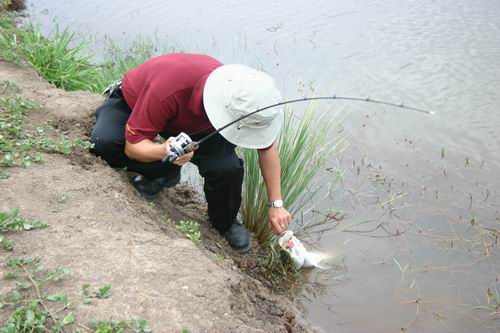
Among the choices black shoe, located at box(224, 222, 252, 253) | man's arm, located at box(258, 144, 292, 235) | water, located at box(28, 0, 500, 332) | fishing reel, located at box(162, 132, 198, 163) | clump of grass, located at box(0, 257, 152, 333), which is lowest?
water, located at box(28, 0, 500, 332)

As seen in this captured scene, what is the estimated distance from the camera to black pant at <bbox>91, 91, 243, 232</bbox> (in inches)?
110

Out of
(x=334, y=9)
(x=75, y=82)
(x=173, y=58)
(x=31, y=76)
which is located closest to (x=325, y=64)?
(x=334, y=9)

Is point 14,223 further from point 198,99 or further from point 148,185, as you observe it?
point 148,185

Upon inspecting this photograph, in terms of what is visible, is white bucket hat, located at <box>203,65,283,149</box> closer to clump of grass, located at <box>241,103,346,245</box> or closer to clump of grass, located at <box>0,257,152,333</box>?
clump of grass, located at <box>241,103,346,245</box>

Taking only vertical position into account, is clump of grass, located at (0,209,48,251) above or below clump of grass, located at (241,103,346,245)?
above

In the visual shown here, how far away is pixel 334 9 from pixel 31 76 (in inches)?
189

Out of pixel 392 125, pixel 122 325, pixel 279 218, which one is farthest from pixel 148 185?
pixel 392 125

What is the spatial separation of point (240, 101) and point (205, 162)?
0.65m

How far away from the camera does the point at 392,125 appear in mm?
4848

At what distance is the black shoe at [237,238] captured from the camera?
10.2 feet

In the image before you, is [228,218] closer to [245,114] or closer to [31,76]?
[245,114]

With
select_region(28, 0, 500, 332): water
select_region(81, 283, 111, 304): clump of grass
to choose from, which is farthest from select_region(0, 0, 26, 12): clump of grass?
select_region(81, 283, 111, 304): clump of grass

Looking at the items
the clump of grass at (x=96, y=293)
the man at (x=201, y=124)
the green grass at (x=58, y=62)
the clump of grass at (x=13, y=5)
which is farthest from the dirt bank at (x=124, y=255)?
the clump of grass at (x=13, y=5)

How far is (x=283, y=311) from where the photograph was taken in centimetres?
246
